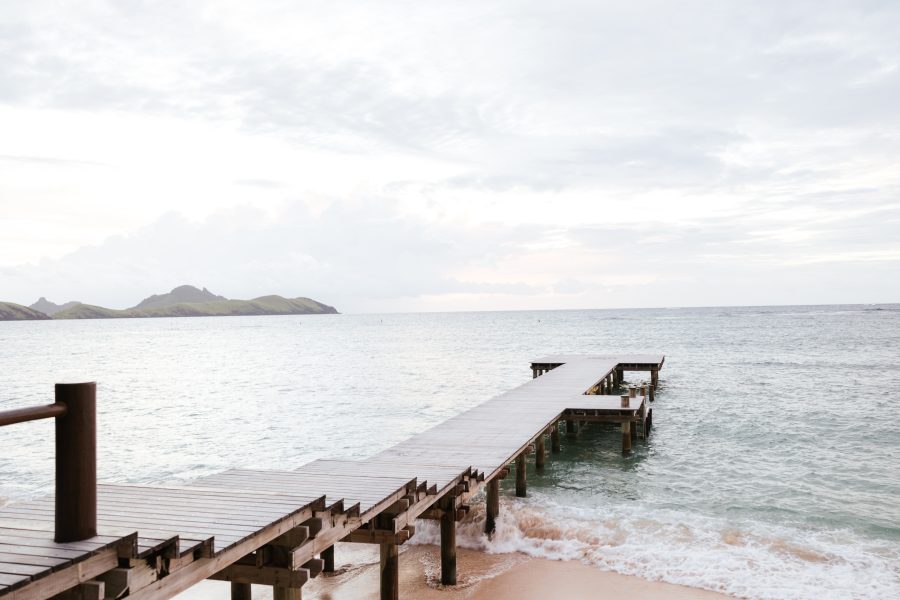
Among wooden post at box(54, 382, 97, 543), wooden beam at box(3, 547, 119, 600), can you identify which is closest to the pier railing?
wooden post at box(54, 382, 97, 543)

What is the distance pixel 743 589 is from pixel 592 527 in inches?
130

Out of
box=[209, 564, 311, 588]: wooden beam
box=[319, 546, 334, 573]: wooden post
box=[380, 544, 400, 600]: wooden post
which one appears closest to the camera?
box=[209, 564, 311, 588]: wooden beam

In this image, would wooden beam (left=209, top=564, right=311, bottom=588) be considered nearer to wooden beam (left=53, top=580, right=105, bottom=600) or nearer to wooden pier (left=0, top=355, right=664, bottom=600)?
wooden pier (left=0, top=355, right=664, bottom=600)

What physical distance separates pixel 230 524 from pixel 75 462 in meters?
1.89

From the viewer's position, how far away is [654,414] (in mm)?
28031

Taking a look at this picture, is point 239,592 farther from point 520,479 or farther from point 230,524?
point 520,479

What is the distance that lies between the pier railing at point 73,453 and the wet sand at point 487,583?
652 centimetres

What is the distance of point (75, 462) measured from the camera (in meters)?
4.47

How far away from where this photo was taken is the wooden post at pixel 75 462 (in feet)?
14.6

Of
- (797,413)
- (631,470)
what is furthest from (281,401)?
(797,413)

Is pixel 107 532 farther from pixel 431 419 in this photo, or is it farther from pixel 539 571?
pixel 431 419

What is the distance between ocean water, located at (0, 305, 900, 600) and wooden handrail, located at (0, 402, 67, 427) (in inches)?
365

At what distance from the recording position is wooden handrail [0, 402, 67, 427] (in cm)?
430

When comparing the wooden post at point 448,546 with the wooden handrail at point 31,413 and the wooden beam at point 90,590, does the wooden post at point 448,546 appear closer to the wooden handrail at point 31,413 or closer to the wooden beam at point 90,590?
the wooden beam at point 90,590
